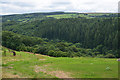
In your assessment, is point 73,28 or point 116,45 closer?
point 116,45

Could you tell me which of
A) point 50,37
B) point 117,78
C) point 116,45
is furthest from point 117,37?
point 117,78

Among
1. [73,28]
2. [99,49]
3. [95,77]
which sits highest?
[73,28]

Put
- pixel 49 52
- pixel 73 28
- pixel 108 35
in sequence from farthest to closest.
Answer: pixel 73 28 < pixel 108 35 < pixel 49 52

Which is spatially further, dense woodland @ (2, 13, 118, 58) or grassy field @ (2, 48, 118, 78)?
dense woodland @ (2, 13, 118, 58)

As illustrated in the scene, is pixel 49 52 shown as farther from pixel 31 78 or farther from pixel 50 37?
pixel 50 37

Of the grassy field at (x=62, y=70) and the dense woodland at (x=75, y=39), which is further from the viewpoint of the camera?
the dense woodland at (x=75, y=39)

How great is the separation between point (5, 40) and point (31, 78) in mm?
88473

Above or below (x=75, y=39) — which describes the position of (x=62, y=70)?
above

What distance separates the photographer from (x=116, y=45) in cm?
11988

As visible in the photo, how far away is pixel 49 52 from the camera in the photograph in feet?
255

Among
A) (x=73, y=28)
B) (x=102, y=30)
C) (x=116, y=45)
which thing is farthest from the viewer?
(x=73, y=28)

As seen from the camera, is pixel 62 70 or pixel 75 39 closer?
pixel 62 70

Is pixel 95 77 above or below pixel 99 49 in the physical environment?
above

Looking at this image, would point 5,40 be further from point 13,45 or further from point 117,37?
point 117,37
